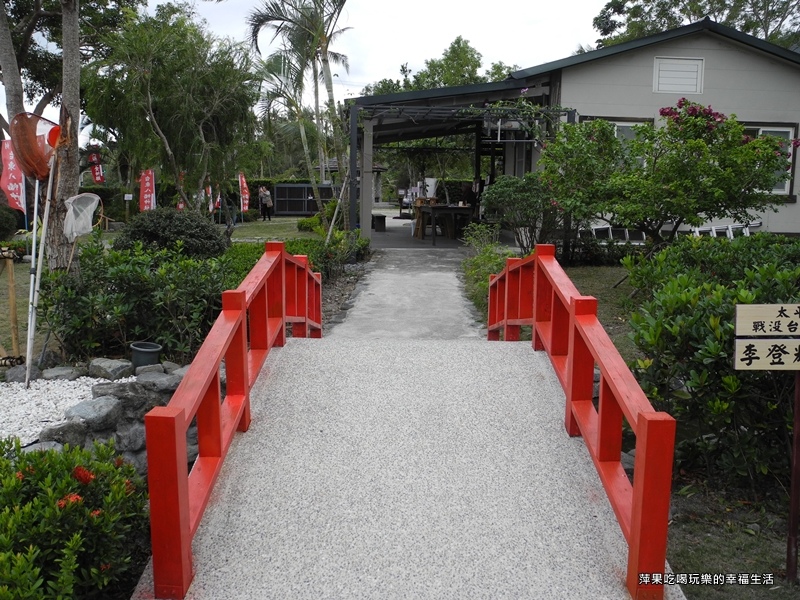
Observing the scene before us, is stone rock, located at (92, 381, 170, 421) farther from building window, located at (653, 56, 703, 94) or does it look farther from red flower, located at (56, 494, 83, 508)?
building window, located at (653, 56, 703, 94)

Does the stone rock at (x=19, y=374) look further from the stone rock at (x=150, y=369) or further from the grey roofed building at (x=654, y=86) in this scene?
the grey roofed building at (x=654, y=86)

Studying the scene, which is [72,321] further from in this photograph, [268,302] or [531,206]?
[531,206]

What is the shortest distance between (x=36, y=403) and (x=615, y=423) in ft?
13.1

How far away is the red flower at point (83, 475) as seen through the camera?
10.2 ft

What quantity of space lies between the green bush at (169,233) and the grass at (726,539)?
869cm

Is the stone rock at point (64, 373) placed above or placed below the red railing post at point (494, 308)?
below

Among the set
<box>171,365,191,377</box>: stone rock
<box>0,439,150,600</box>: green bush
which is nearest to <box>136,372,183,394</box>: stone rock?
<box>171,365,191,377</box>: stone rock

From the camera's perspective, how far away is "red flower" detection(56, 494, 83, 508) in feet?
9.48

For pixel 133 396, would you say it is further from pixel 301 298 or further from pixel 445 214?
pixel 445 214

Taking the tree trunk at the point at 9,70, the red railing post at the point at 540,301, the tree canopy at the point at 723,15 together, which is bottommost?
the red railing post at the point at 540,301

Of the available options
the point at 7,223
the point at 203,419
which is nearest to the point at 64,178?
the point at 203,419

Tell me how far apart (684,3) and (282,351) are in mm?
34670

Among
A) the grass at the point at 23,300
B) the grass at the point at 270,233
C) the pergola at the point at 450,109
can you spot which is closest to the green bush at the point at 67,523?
the grass at the point at 23,300

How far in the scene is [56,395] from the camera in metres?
5.66
